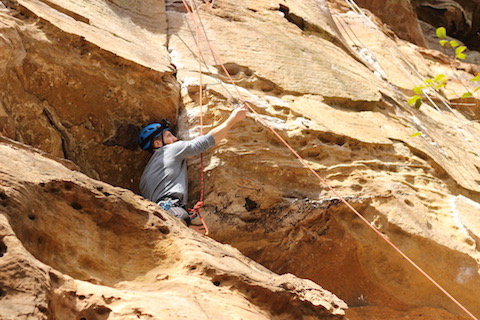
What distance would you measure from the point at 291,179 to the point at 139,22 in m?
2.45

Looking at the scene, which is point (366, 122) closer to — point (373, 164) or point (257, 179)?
point (373, 164)

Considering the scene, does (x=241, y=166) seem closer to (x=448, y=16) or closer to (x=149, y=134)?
(x=149, y=134)

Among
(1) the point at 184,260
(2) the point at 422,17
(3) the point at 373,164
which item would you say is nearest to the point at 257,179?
(3) the point at 373,164

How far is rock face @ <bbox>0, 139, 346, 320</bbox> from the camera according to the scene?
9.53 feet

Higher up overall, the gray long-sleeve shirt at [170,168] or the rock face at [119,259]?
the rock face at [119,259]

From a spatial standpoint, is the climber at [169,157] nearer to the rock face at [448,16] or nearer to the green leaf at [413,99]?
the green leaf at [413,99]

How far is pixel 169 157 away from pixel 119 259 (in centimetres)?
188

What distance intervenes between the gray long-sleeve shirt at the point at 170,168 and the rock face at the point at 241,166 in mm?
211

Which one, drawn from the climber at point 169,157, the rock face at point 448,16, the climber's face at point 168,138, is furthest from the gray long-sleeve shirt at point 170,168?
the rock face at point 448,16

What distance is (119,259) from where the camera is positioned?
3.51 meters

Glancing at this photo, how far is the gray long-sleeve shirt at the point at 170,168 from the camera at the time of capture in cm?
521

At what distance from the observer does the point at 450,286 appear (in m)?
5.30

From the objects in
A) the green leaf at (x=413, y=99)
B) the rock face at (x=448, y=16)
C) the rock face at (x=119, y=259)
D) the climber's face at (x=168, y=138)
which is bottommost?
the rock face at (x=448, y=16)

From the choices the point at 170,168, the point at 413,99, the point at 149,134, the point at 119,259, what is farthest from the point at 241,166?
the point at 413,99
